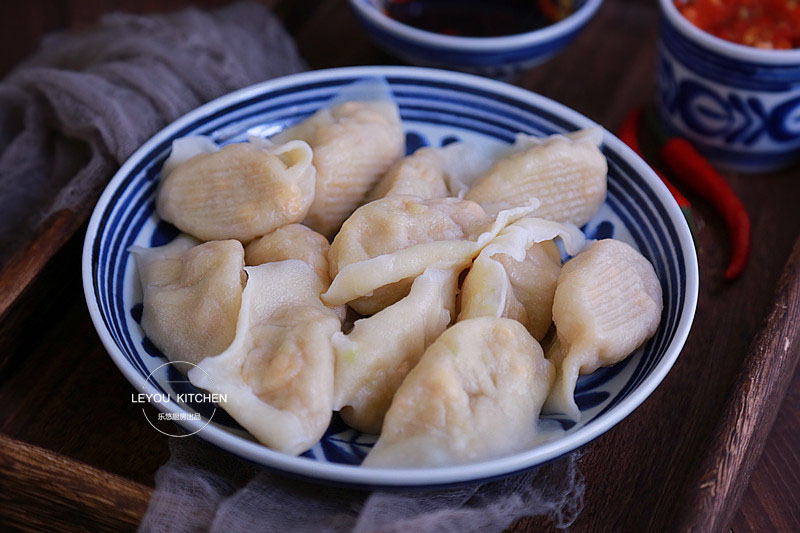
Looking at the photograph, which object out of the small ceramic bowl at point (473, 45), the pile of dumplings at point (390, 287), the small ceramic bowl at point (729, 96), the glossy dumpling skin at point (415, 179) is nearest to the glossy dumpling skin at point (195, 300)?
the pile of dumplings at point (390, 287)

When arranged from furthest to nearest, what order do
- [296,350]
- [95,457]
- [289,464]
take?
[95,457] < [296,350] < [289,464]

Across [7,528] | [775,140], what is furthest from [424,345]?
[775,140]

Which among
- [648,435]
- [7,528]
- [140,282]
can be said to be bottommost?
[7,528]

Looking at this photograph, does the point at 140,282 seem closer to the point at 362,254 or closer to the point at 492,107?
the point at 362,254

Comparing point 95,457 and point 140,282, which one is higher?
point 140,282

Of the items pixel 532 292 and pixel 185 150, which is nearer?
pixel 532 292

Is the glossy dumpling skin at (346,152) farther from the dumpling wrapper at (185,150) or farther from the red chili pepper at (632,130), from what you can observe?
the red chili pepper at (632,130)

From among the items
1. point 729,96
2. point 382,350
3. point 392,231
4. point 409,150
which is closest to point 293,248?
point 392,231

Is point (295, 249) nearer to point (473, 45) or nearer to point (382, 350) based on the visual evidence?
point (382, 350)
